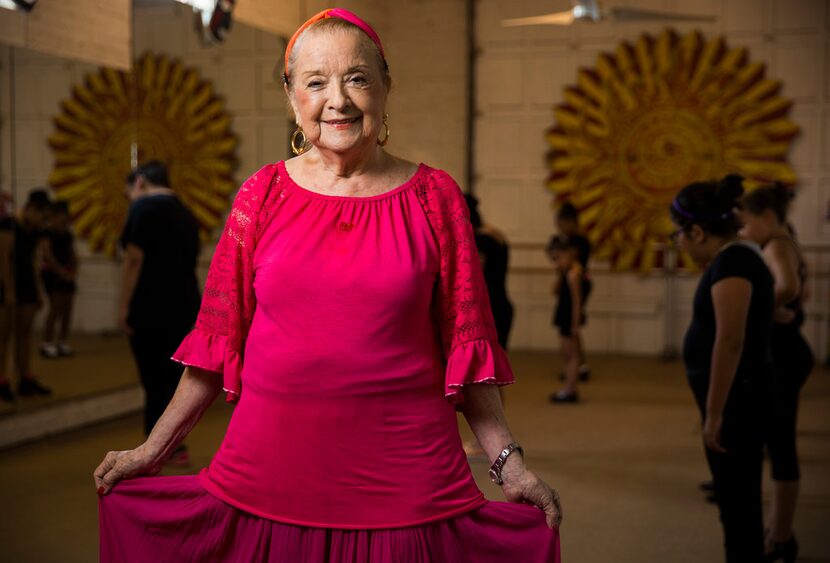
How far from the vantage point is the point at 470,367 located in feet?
5.42

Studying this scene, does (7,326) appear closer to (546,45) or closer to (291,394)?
(291,394)

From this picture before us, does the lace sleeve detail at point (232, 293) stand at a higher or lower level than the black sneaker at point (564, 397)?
higher

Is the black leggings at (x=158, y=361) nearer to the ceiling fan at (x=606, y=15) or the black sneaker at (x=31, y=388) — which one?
the black sneaker at (x=31, y=388)

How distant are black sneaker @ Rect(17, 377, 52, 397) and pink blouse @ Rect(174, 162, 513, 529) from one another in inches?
170

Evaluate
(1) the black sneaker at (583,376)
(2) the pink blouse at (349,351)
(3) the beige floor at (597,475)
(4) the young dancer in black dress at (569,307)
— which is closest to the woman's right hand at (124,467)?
(2) the pink blouse at (349,351)

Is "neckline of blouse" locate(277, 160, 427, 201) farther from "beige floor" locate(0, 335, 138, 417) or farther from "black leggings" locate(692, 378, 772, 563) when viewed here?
"beige floor" locate(0, 335, 138, 417)

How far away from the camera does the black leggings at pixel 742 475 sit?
2.93m

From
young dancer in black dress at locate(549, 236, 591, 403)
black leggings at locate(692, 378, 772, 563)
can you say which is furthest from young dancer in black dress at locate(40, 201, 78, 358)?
black leggings at locate(692, 378, 772, 563)

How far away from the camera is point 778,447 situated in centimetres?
371

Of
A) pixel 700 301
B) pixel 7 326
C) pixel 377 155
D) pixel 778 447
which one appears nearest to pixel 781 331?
pixel 778 447

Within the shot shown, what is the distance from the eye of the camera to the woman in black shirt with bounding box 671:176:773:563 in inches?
114

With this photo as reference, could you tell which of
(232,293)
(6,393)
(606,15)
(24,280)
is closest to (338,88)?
(232,293)

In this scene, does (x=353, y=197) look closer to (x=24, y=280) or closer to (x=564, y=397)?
(x=24, y=280)

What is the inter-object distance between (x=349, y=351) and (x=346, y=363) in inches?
0.8
